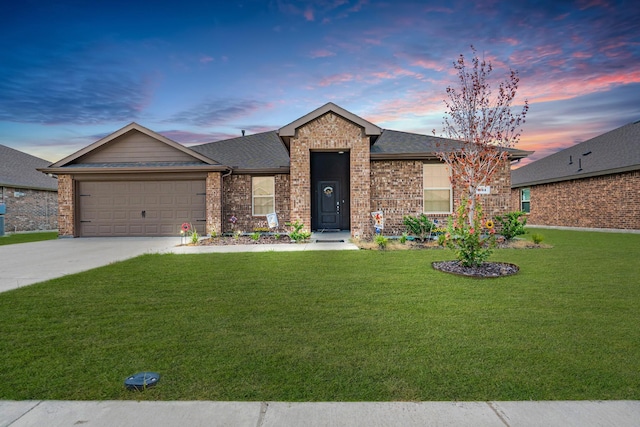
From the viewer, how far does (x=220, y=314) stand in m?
4.78

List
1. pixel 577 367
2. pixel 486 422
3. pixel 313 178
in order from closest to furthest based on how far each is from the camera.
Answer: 1. pixel 486 422
2. pixel 577 367
3. pixel 313 178

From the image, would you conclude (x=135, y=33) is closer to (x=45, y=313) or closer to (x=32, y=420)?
(x=45, y=313)

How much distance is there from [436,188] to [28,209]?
A: 2354 cm

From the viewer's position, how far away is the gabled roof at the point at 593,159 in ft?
60.4

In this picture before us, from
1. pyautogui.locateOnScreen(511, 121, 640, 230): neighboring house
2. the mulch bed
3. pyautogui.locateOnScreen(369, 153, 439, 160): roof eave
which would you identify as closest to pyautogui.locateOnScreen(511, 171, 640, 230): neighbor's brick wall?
pyautogui.locateOnScreen(511, 121, 640, 230): neighboring house

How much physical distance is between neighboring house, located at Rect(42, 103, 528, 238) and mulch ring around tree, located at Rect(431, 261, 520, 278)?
622 centimetres

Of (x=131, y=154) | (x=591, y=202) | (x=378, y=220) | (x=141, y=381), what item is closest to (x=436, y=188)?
(x=378, y=220)

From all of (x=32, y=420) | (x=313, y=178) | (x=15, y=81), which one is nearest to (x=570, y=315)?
(x=32, y=420)

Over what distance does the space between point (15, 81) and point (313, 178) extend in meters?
13.8

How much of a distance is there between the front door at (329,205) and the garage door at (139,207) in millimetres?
5681

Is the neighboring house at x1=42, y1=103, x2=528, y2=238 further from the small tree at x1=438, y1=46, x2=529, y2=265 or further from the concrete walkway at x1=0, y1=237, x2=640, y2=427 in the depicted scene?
the concrete walkway at x1=0, y1=237, x2=640, y2=427

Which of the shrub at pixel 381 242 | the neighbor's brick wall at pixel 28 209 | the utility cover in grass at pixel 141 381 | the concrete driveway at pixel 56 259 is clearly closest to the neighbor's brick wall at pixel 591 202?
the shrub at pixel 381 242

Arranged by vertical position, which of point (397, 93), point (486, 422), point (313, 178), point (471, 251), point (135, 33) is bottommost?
point (486, 422)

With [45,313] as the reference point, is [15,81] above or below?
above
